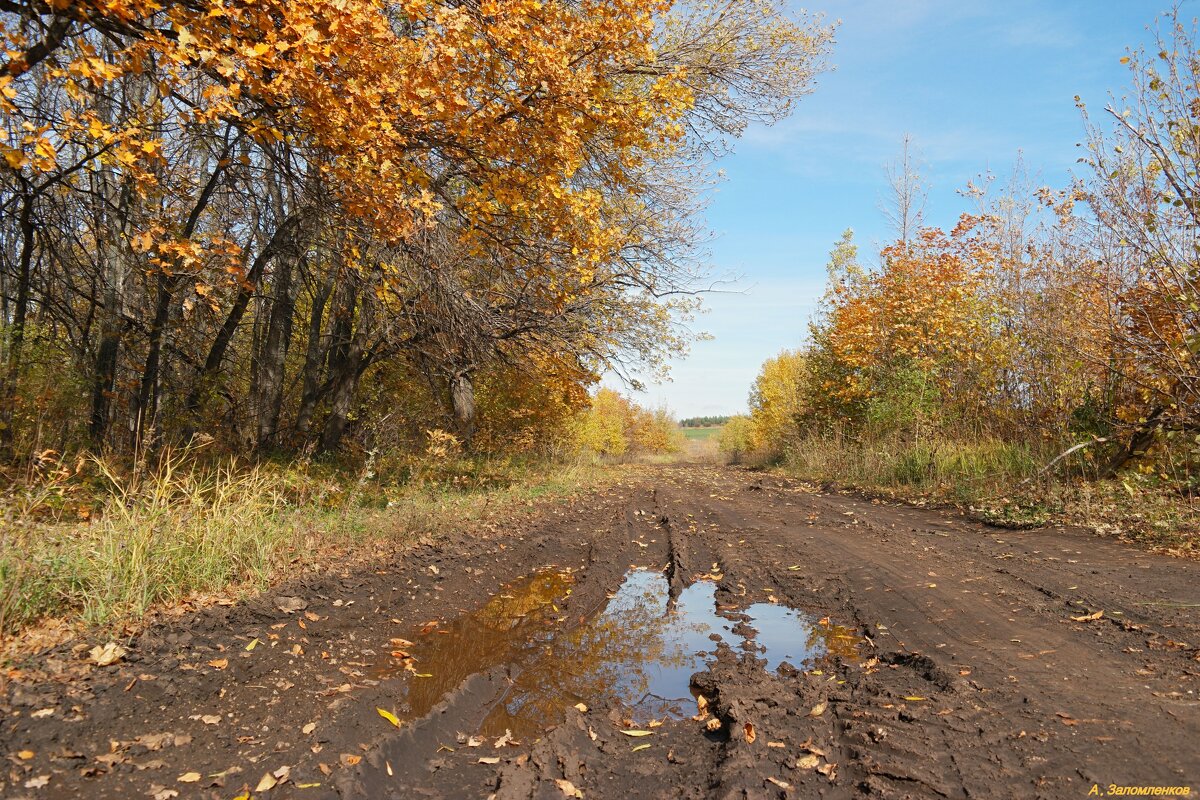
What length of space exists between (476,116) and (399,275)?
2764 millimetres

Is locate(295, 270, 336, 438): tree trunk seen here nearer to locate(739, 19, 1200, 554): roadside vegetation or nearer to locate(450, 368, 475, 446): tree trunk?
locate(450, 368, 475, 446): tree trunk

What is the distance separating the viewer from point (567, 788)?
2.98 m

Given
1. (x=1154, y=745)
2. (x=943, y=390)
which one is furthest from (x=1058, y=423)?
(x=1154, y=745)

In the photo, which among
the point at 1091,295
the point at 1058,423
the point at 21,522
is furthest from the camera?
the point at 1058,423

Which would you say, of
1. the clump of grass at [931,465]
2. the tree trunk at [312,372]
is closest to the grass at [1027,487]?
the clump of grass at [931,465]

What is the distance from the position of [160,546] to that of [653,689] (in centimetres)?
370

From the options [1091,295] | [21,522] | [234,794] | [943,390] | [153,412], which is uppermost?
[1091,295]

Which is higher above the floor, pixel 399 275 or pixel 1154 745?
pixel 399 275

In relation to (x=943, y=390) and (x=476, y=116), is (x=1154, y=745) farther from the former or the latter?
(x=943, y=390)

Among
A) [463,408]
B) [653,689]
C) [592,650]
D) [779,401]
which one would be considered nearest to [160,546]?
[592,650]

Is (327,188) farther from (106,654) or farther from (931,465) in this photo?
(931,465)

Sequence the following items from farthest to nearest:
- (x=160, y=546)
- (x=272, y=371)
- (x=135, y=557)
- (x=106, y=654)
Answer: (x=272, y=371) < (x=160, y=546) < (x=135, y=557) < (x=106, y=654)

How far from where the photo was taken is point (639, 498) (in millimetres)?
14430

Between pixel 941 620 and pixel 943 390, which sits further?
pixel 943 390
